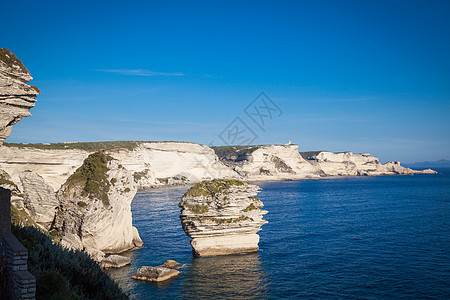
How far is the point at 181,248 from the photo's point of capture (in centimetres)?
3400

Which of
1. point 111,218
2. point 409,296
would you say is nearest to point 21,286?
point 409,296

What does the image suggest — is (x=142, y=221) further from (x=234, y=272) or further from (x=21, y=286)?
(x=21, y=286)

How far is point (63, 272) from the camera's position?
12.2 m

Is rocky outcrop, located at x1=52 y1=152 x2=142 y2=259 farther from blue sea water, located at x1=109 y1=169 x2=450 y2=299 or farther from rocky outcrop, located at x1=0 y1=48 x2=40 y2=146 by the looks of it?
rocky outcrop, located at x1=0 y1=48 x2=40 y2=146

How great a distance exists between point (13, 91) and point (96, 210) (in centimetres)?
1951

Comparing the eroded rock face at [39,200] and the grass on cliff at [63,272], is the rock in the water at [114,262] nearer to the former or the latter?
the eroded rock face at [39,200]

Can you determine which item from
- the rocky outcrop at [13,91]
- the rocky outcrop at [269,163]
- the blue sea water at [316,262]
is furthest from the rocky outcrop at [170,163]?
the rocky outcrop at [13,91]

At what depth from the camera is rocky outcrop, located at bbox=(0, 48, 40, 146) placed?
13.7 m

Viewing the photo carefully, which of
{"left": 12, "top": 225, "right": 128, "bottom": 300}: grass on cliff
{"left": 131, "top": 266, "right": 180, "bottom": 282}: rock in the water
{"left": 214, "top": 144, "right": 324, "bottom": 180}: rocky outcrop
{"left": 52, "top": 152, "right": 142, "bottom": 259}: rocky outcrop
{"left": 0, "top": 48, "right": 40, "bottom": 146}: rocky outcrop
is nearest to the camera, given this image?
{"left": 12, "top": 225, "right": 128, "bottom": 300}: grass on cliff

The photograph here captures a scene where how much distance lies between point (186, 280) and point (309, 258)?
11.2 metres

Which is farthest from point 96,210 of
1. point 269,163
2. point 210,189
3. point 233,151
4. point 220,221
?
point 233,151

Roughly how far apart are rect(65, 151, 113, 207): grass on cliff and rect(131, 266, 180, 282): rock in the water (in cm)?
940

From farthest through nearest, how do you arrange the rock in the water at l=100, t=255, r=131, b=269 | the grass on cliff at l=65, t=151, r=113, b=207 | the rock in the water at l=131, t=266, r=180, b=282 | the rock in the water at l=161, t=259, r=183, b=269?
the grass on cliff at l=65, t=151, r=113, b=207 → the rock in the water at l=100, t=255, r=131, b=269 → the rock in the water at l=161, t=259, r=183, b=269 → the rock in the water at l=131, t=266, r=180, b=282

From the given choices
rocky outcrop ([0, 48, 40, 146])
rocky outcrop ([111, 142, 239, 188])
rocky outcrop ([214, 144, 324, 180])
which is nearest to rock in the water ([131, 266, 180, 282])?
rocky outcrop ([0, 48, 40, 146])
